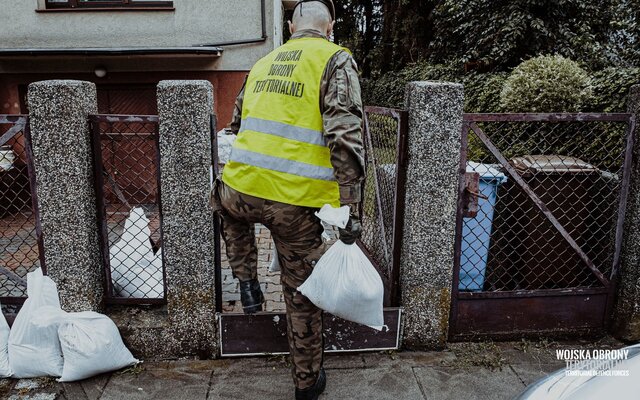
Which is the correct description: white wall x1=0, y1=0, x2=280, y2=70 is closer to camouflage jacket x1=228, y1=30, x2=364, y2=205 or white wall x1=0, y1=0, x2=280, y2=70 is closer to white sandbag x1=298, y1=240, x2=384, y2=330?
camouflage jacket x1=228, y1=30, x2=364, y2=205

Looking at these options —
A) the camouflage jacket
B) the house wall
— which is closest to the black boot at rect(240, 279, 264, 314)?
the camouflage jacket

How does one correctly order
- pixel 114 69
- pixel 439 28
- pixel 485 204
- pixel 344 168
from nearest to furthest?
pixel 344 168 → pixel 485 204 → pixel 114 69 → pixel 439 28

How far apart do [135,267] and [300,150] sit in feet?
6.36

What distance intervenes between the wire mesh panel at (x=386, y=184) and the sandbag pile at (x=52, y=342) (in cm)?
195

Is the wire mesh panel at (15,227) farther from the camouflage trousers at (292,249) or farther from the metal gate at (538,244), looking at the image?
the metal gate at (538,244)

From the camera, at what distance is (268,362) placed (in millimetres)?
3359

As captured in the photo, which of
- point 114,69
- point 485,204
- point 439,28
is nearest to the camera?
point 485,204

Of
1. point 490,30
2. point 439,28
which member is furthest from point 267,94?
point 439,28

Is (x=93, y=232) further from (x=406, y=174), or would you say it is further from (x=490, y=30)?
(x=490, y=30)

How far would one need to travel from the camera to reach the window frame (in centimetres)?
898

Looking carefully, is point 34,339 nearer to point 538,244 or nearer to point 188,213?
point 188,213

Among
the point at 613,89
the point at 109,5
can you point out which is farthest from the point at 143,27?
the point at 613,89

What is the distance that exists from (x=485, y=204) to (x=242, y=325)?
2008 millimetres

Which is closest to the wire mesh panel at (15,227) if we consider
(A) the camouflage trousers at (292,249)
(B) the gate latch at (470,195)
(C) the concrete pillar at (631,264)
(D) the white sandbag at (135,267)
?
(D) the white sandbag at (135,267)
